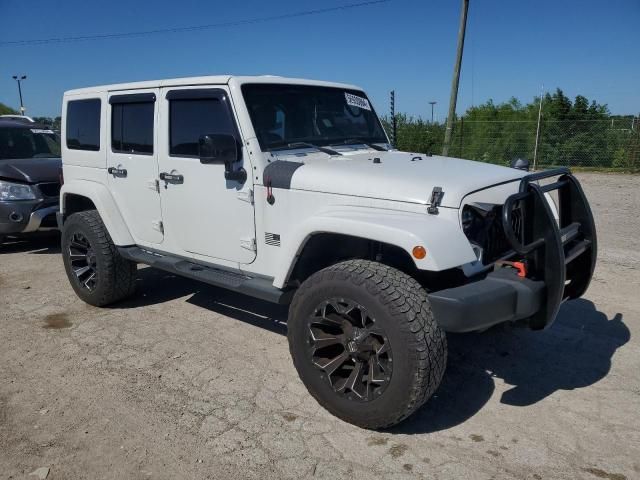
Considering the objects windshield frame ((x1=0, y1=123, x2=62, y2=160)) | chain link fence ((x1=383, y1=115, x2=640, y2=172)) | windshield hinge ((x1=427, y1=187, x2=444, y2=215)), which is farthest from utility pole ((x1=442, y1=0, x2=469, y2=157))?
windshield hinge ((x1=427, y1=187, x2=444, y2=215))

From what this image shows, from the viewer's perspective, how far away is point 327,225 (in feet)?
9.96

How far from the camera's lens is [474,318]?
8.64ft

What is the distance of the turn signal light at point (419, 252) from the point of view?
2.64 metres

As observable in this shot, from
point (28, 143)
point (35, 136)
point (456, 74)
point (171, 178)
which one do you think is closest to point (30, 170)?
point (28, 143)

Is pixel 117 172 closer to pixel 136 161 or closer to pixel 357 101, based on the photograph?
pixel 136 161

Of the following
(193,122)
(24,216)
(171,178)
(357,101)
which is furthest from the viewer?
(24,216)

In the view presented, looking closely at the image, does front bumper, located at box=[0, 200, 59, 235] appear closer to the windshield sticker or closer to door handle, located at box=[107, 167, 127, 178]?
door handle, located at box=[107, 167, 127, 178]

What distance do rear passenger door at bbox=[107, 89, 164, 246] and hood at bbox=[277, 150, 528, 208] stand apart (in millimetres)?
1279

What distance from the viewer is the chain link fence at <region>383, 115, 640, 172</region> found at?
15.5m

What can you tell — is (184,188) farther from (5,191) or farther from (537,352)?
(5,191)

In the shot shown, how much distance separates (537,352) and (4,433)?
354 cm

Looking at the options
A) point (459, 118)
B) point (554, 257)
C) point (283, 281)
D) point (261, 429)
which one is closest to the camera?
point (554, 257)

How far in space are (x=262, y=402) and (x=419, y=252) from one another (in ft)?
4.74

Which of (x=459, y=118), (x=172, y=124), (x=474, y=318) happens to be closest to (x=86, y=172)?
(x=172, y=124)
